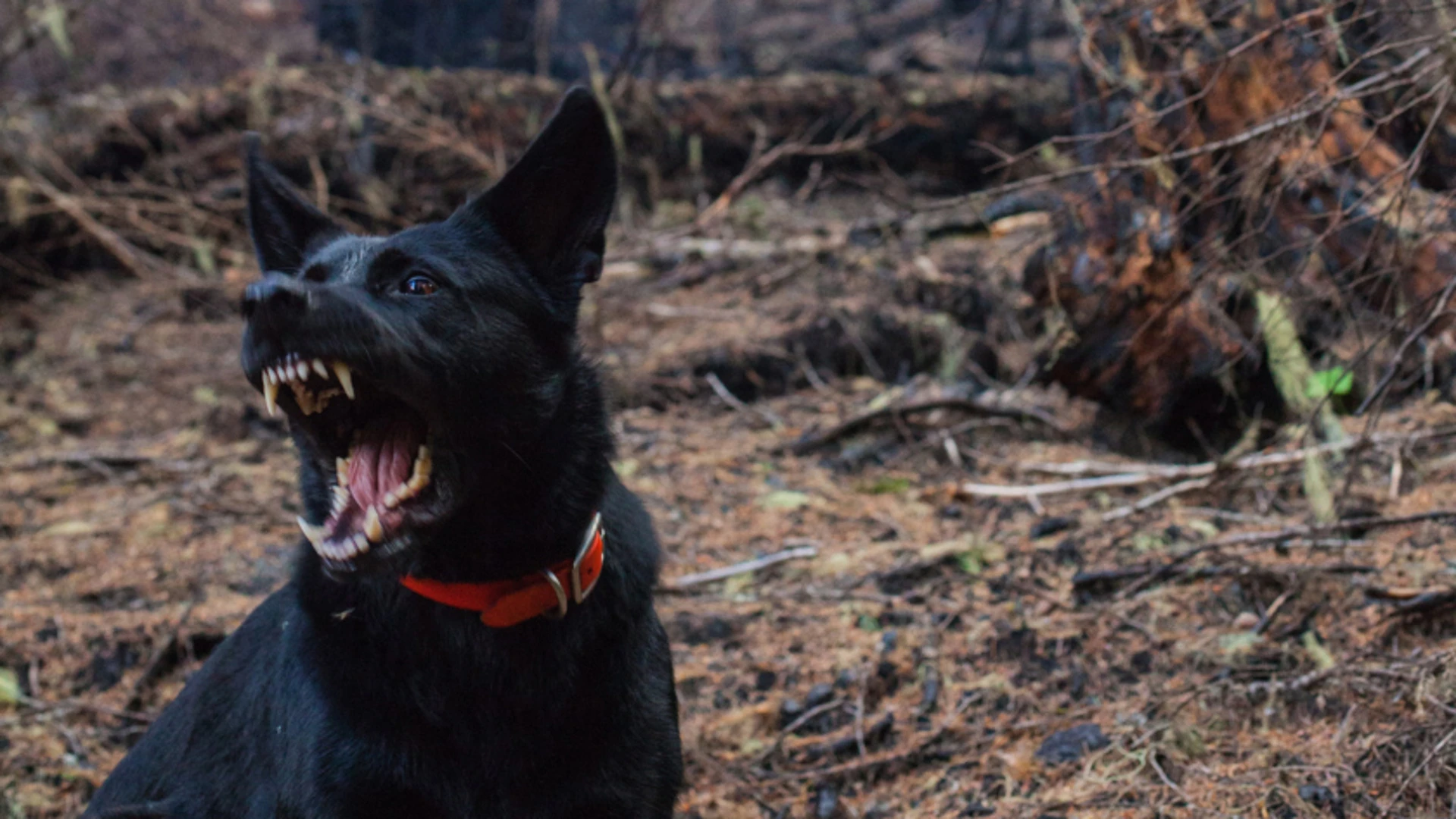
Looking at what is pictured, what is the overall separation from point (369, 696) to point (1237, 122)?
13.8ft

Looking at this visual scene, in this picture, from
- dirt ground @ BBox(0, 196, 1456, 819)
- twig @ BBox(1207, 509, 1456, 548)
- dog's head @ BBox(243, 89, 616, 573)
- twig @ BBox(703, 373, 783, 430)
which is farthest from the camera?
twig @ BBox(703, 373, 783, 430)

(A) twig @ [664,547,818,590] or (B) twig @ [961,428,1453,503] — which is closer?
(B) twig @ [961,428,1453,503]

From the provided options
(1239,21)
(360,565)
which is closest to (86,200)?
(360,565)

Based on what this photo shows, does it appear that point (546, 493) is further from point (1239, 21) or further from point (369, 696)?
point (1239, 21)

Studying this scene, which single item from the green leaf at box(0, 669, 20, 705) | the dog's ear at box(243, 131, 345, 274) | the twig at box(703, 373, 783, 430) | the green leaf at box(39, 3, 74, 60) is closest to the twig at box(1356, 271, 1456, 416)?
the dog's ear at box(243, 131, 345, 274)

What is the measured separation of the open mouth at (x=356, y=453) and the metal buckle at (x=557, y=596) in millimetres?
315

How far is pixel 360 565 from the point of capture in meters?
2.11

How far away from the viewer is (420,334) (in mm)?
2246

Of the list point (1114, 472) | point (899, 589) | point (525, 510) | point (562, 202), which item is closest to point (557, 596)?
point (525, 510)

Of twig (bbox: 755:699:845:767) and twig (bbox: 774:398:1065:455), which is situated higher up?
twig (bbox: 774:398:1065:455)

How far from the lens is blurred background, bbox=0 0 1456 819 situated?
2994mm

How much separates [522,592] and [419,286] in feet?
2.54

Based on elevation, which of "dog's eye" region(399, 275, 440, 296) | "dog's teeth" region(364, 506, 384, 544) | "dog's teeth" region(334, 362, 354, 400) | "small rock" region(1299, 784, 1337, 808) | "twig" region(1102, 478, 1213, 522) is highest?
"dog's eye" region(399, 275, 440, 296)

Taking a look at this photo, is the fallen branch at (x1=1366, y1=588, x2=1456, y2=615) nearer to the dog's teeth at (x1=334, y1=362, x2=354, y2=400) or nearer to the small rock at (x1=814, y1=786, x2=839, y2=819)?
the small rock at (x1=814, y1=786, x2=839, y2=819)
